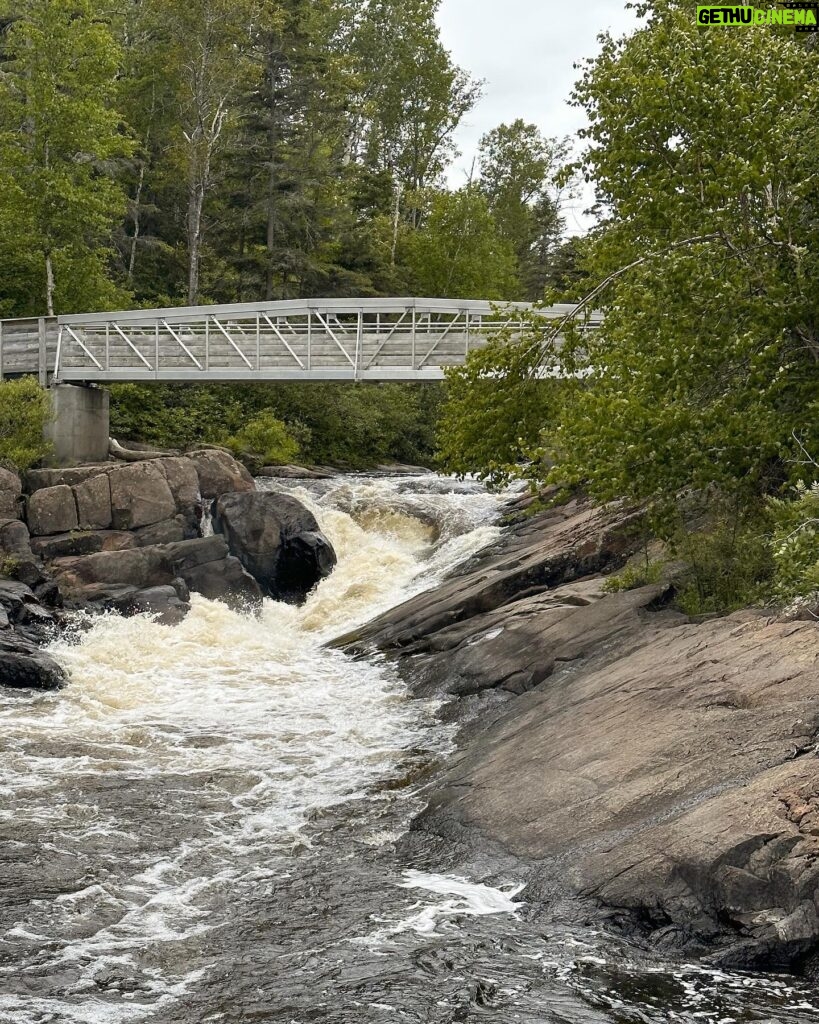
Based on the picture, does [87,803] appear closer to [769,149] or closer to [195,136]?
[769,149]

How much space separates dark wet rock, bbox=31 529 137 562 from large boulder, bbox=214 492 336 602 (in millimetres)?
2343

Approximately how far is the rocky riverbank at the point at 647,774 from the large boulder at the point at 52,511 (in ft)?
37.4

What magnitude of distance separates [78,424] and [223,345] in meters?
4.55

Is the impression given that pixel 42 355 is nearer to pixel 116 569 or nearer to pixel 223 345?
pixel 223 345

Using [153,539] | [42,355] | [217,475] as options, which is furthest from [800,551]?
[42,355]

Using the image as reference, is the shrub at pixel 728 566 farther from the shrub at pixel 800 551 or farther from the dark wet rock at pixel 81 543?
the dark wet rock at pixel 81 543

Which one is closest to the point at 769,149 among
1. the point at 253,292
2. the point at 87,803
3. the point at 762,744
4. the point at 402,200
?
the point at 762,744

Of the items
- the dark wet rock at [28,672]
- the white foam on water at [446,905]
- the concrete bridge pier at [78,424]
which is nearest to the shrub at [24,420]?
the concrete bridge pier at [78,424]

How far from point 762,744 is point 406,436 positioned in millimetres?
36898

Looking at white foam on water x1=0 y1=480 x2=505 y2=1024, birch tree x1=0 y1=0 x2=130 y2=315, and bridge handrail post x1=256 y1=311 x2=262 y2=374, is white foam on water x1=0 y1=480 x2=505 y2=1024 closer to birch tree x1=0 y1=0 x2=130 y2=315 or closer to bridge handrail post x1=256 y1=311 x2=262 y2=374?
bridge handrail post x1=256 y1=311 x2=262 y2=374

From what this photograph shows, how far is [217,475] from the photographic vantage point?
92.0 ft

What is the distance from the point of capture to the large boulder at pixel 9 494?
83.2 ft

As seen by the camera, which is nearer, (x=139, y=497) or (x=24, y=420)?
(x=139, y=497)

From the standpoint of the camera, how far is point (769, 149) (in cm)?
1372
